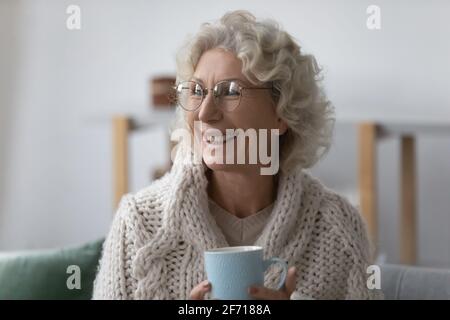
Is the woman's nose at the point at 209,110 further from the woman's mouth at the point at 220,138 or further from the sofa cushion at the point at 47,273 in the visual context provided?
the sofa cushion at the point at 47,273

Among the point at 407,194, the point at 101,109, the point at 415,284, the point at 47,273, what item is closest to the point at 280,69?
the point at 415,284

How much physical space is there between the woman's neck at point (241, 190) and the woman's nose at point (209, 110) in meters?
0.12

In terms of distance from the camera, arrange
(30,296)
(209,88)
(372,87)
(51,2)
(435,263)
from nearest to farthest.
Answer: (209,88) < (30,296) < (435,263) < (372,87) < (51,2)

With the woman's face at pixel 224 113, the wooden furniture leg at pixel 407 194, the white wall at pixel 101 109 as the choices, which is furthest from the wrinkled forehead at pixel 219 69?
the wooden furniture leg at pixel 407 194

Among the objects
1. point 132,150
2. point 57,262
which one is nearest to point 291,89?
point 57,262

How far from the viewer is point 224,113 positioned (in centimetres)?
93

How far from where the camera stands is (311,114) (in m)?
1.05

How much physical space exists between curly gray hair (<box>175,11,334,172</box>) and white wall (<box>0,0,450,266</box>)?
109 centimetres

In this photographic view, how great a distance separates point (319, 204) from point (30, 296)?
1.65ft

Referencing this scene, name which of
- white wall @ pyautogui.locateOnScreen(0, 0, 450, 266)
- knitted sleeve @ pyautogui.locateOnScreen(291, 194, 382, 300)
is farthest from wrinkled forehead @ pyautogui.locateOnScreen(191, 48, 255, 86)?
white wall @ pyautogui.locateOnScreen(0, 0, 450, 266)

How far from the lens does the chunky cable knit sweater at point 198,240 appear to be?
987 millimetres

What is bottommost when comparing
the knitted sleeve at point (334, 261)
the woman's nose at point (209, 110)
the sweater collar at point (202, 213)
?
the knitted sleeve at point (334, 261)

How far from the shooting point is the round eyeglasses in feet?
3.03

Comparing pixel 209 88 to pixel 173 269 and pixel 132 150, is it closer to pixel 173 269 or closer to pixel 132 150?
pixel 173 269
